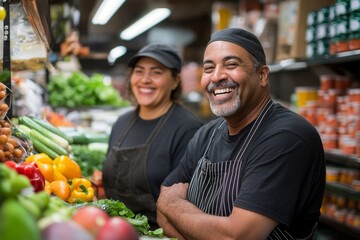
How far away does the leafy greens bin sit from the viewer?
23.7 ft

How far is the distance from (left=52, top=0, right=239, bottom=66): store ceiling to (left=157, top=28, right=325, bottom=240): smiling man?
6863 mm

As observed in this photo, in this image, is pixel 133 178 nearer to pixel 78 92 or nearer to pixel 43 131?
pixel 43 131

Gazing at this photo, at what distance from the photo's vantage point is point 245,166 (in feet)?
8.23

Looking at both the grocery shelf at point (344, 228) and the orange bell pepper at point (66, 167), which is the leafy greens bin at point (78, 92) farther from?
the orange bell pepper at point (66, 167)

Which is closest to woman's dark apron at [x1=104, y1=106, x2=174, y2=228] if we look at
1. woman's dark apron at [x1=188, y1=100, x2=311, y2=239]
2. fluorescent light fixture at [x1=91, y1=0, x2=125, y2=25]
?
woman's dark apron at [x1=188, y1=100, x2=311, y2=239]

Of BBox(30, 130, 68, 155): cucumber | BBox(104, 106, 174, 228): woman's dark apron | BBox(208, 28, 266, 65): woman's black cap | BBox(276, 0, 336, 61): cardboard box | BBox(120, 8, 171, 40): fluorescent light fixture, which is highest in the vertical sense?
BBox(120, 8, 171, 40): fluorescent light fixture

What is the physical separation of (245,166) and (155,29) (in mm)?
14976

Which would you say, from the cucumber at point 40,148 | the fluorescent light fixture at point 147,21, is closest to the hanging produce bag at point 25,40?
the cucumber at point 40,148

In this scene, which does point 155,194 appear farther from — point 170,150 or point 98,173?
point 98,173

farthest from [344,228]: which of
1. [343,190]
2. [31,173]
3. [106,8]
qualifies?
[106,8]

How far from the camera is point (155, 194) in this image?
3.53 m

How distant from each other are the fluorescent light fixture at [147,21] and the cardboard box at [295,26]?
11.1 ft

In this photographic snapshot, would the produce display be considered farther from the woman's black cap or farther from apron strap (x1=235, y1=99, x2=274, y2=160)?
the woman's black cap

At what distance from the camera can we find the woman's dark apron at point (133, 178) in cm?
354
